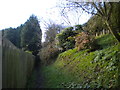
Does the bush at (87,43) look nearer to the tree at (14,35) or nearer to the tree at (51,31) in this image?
the tree at (51,31)

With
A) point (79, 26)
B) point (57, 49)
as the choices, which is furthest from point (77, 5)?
point (57, 49)

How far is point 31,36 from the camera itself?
20.7 metres

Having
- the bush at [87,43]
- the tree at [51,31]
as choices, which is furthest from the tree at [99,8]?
the tree at [51,31]

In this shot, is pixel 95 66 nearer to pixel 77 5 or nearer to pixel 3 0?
pixel 77 5

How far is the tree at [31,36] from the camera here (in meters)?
19.8

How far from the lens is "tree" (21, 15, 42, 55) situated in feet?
65.0

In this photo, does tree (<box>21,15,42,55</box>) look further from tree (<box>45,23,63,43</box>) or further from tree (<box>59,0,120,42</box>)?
tree (<box>59,0,120,42</box>)

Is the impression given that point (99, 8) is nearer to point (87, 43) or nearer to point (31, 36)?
point (87, 43)

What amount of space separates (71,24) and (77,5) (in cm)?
1003

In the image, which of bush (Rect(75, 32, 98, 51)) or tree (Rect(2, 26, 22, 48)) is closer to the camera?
bush (Rect(75, 32, 98, 51))

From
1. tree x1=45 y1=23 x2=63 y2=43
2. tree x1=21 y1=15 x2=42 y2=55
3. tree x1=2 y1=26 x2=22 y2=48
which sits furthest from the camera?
tree x1=2 y1=26 x2=22 y2=48

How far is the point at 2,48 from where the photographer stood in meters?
2.39

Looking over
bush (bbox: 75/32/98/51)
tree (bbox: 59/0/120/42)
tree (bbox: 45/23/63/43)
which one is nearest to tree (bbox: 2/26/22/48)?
tree (bbox: 45/23/63/43)

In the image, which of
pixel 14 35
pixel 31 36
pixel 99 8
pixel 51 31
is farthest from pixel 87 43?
pixel 14 35
